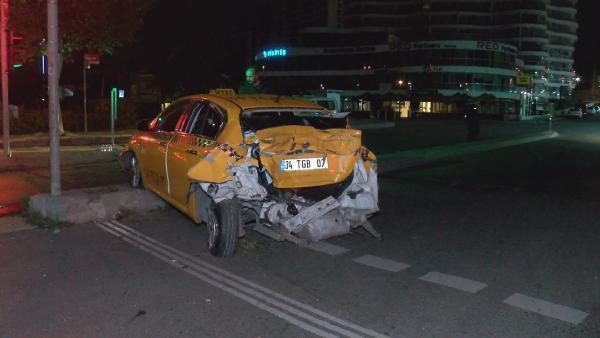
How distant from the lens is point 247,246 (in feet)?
22.3

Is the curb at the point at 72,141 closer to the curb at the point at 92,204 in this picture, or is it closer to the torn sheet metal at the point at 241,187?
the curb at the point at 92,204

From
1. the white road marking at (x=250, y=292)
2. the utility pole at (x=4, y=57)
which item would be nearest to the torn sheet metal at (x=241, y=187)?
the white road marking at (x=250, y=292)

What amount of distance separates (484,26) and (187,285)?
116 m

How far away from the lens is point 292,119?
7219 millimetres

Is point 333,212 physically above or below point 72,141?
below

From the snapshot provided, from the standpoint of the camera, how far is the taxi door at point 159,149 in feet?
25.2

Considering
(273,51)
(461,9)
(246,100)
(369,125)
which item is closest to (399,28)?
(461,9)

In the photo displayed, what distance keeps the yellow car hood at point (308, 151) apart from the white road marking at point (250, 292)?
1156 millimetres

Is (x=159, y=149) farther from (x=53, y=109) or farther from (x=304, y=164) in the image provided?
(x=304, y=164)

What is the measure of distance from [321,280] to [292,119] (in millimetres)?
2321

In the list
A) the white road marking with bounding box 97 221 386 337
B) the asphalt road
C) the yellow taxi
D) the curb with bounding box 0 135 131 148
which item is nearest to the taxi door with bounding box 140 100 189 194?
the yellow taxi

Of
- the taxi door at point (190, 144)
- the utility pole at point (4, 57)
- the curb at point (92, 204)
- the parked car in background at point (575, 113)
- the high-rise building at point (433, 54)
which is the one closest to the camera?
the taxi door at point (190, 144)

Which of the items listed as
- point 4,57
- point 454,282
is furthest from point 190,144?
point 4,57

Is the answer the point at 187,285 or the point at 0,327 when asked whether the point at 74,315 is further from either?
the point at 187,285
